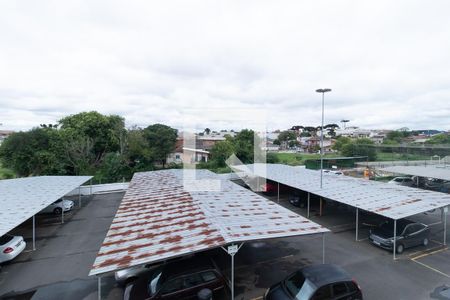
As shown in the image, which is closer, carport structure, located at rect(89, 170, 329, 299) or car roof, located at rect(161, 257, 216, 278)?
carport structure, located at rect(89, 170, 329, 299)

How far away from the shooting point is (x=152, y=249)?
676cm

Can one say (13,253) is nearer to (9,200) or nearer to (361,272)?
(9,200)

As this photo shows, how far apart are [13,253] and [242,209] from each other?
29.6 feet

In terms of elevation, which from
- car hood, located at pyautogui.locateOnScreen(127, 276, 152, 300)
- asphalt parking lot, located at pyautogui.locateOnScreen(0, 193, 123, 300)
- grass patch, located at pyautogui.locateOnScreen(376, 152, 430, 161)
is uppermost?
grass patch, located at pyautogui.locateOnScreen(376, 152, 430, 161)

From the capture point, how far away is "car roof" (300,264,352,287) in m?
6.44

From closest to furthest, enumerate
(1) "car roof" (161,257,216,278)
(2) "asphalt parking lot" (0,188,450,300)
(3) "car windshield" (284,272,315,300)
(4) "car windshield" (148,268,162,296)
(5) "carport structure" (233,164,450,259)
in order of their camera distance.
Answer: (3) "car windshield" (284,272,315,300), (4) "car windshield" (148,268,162,296), (1) "car roof" (161,257,216,278), (2) "asphalt parking lot" (0,188,450,300), (5) "carport structure" (233,164,450,259)

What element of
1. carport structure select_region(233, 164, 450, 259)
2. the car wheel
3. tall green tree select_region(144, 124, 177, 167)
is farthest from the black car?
tall green tree select_region(144, 124, 177, 167)

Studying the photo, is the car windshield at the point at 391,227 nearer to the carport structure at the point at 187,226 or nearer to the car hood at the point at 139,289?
the carport structure at the point at 187,226

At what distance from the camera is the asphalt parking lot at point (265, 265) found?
25.7 feet

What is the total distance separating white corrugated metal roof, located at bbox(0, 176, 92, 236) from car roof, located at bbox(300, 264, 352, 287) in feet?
30.2

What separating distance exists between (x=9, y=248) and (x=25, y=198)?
139 inches

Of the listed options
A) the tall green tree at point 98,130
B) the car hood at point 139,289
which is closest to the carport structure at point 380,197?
the car hood at point 139,289

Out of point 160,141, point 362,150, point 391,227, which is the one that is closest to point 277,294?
point 391,227

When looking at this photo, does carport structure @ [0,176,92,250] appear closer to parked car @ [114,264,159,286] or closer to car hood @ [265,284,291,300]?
parked car @ [114,264,159,286]
